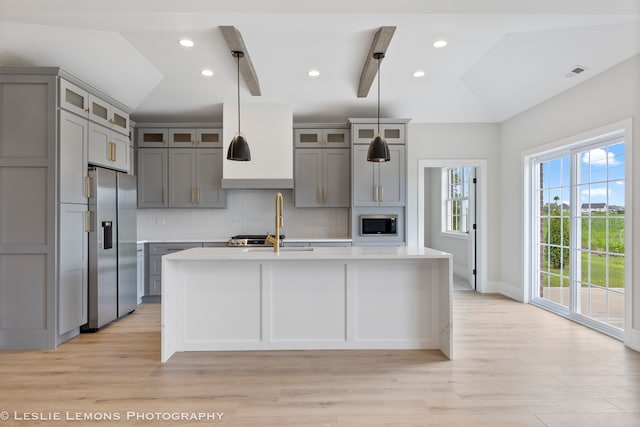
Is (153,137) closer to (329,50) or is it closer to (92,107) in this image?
(92,107)

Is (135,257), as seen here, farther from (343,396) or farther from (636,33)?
(636,33)

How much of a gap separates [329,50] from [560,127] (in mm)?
2820

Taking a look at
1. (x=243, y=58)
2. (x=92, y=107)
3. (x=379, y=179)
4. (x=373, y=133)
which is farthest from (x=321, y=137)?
(x=92, y=107)

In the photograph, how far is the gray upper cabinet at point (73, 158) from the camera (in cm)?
337

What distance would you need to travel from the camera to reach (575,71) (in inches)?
149

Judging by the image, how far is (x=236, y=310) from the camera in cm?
316

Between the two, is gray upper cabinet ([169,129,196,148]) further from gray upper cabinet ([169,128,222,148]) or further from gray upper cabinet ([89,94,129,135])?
gray upper cabinet ([89,94,129,135])

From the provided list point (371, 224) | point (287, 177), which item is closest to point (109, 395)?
point (287, 177)

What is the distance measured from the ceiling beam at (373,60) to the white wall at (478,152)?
1349mm

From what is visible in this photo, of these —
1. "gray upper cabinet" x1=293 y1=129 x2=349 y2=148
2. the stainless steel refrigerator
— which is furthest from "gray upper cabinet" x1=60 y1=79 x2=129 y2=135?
"gray upper cabinet" x1=293 y1=129 x2=349 y2=148

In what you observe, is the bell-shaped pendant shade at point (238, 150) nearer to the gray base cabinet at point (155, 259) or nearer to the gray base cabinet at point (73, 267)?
the gray base cabinet at point (73, 267)

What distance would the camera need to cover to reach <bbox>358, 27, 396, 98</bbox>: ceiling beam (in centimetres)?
339

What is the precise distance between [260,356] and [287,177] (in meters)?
2.64

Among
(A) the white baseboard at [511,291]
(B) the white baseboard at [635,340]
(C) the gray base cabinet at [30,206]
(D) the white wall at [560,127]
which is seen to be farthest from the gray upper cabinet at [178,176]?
(B) the white baseboard at [635,340]
